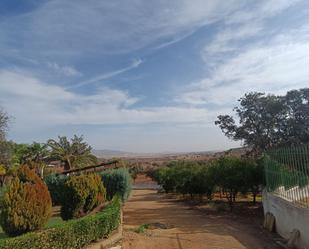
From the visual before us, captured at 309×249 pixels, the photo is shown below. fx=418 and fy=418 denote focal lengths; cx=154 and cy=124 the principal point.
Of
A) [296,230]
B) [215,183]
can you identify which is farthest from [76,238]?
[215,183]

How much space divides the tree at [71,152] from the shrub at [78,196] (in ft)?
101

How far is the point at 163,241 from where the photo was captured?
13.3m

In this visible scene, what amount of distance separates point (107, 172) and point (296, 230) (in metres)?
13.0

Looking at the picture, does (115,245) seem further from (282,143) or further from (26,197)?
(282,143)

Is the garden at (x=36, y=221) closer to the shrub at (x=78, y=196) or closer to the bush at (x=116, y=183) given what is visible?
the shrub at (x=78, y=196)

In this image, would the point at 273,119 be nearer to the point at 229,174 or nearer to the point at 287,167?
the point at 229,174

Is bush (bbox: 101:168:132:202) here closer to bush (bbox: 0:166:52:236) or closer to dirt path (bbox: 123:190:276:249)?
dirt path (bbox: 123:190:276:249)

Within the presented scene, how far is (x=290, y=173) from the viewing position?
13.3 m

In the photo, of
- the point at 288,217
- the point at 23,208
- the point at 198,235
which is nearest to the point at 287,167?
the point at 288,217

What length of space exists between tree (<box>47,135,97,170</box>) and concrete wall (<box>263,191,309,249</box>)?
32.0 metres

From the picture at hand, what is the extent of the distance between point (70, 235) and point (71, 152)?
37100 mm

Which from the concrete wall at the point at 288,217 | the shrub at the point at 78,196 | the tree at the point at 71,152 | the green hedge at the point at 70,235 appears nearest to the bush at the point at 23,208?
the green hedge at the point at 70,235

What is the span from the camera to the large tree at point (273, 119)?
1194 inches

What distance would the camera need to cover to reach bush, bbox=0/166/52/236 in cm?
1038
